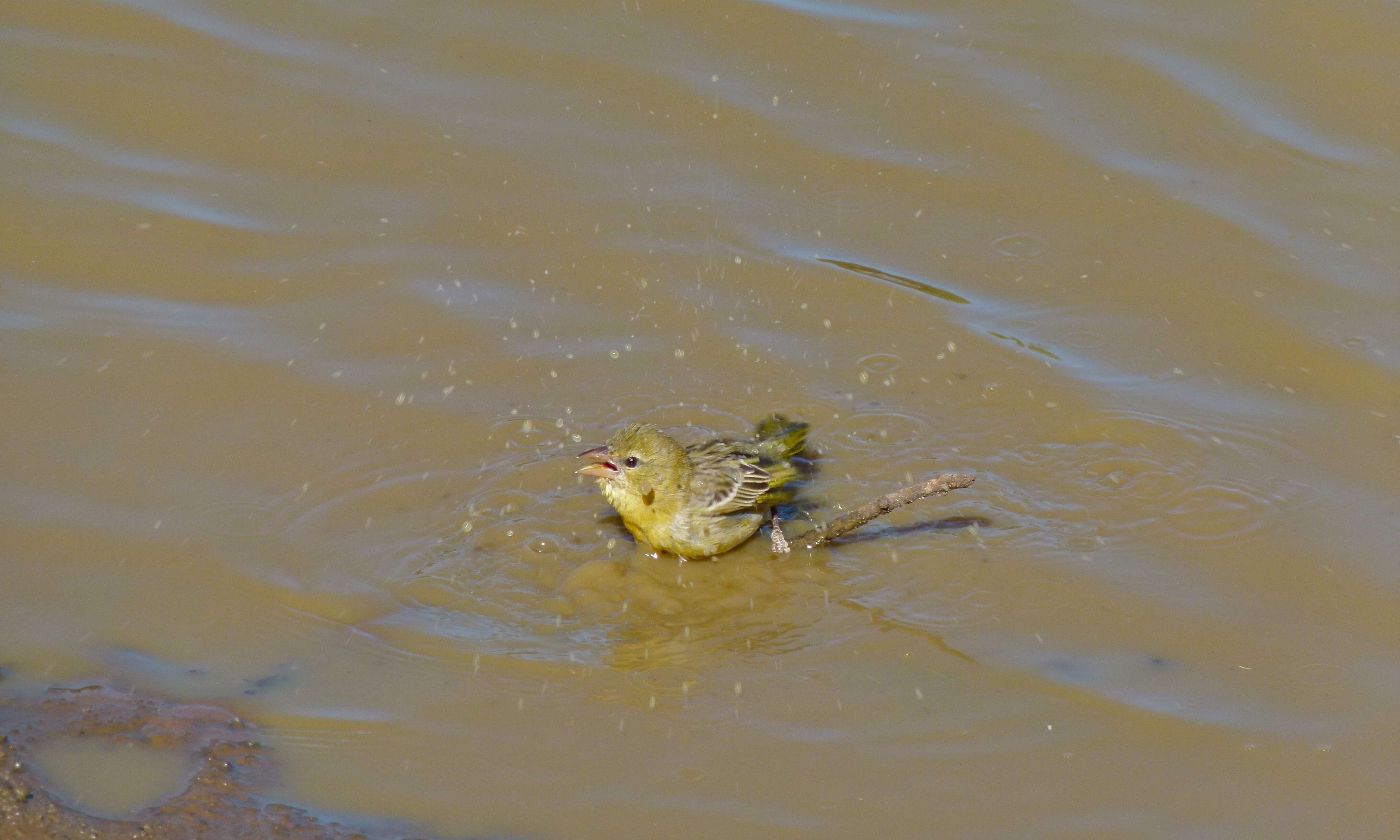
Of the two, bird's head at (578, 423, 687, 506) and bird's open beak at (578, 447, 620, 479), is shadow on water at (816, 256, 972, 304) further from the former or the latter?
bird's open beak at (578, 447, 620, 479)

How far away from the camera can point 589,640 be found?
230 inches

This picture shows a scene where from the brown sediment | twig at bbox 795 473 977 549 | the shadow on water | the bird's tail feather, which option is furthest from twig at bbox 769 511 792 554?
the brown sediment

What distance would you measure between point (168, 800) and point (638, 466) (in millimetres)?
2328

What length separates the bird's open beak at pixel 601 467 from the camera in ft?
20.8

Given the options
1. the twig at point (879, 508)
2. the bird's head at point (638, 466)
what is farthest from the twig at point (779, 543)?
the bird's head at point (638, 466)

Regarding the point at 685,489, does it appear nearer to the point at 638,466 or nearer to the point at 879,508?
the point at 638,466

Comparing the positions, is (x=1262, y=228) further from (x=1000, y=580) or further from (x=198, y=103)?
(x=198, y=103)

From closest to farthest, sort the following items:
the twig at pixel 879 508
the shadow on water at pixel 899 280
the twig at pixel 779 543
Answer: the twig at pixel 879 508 < the twig at pixel 779 543 < the shadow on water at pixel 899 280

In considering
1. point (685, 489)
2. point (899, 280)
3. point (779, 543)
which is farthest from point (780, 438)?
point (899, 280)

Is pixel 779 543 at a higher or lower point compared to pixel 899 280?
lower

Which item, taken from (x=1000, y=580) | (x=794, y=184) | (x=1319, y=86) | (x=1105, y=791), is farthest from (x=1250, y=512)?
(x=1319, y=86)

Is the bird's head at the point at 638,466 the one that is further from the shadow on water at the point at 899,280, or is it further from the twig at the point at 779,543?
the shadow on water at the point at 899,280

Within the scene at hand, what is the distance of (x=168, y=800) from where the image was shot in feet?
15.9

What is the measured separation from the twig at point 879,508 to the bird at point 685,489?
0.19m
